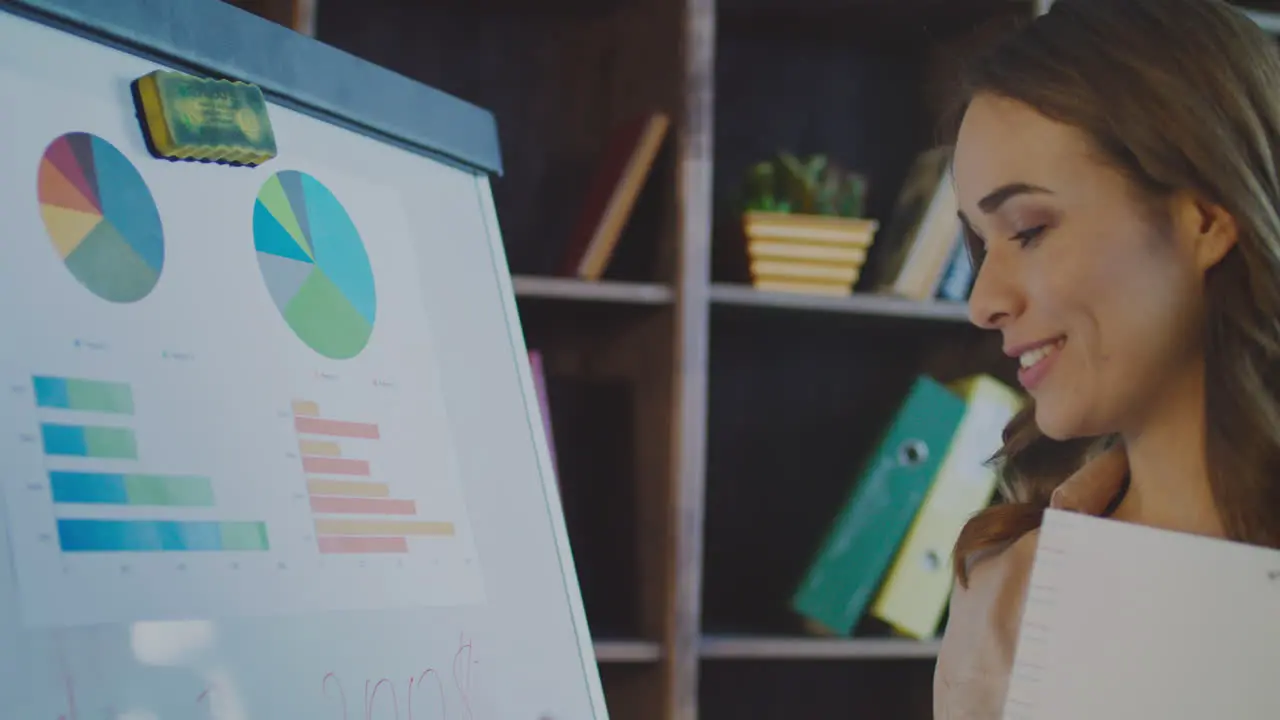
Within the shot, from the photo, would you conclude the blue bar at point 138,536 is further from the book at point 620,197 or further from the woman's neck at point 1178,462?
the book at point 620,197

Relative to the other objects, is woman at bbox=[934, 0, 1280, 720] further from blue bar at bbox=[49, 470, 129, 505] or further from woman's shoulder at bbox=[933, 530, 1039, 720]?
blue bar at bbox=[49, 470, 129, 505]

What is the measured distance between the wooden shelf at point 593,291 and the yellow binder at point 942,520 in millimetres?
420

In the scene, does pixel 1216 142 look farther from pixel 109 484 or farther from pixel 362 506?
pixel 109 484

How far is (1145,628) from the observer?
78 centimetres

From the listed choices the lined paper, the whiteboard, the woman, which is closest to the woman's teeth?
the woman

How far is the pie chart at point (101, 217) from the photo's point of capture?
694 millimetres

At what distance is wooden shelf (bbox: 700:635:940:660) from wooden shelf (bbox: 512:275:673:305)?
415mm

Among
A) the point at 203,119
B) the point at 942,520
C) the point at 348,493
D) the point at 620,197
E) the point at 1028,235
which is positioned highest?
the point at 620,197

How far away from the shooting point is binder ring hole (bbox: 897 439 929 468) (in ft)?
5.44

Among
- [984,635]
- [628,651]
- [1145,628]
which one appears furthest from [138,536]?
[628,651]

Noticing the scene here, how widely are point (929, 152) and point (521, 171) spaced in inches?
22.7

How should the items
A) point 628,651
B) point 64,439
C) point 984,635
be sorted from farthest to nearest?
point 628,651, point 984,635, point 64,439

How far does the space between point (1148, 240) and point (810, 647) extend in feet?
2.61

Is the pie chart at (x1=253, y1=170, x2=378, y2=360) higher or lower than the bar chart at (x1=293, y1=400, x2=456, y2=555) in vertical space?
higher
